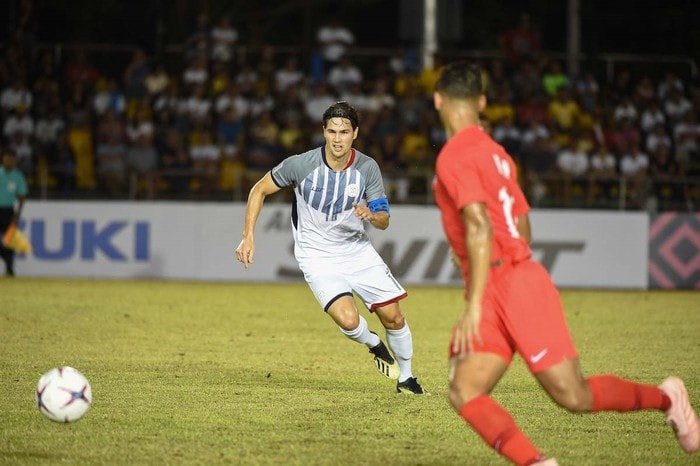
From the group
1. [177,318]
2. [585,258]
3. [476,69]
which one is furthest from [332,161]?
[585,258]

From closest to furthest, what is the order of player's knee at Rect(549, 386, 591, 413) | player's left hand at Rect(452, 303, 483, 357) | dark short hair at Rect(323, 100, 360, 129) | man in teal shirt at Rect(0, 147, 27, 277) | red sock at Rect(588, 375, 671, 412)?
Answer: 1. player's left hand at Rect(452, 303, 483, 357)
2. player's knee at Rect(549, 386, 591, 413)
3. red sock at Rect(588, 375, 671, 412)
4. dark short hair at Rect(323, 100, 360, 129)
5. man in teal shirt at Rect(0, 147, 27, 277)

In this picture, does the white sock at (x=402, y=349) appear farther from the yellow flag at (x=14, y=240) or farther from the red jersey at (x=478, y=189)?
the yellow flag at (x=14, y=240)

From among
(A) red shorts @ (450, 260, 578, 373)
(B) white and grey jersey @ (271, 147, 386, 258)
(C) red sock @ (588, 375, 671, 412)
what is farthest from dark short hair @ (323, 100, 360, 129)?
(C) red sock @ (588, 375, 671, 412)

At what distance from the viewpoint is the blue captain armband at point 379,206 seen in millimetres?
9094

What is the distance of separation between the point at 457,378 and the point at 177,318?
9387 mm

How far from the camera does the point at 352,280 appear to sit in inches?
371

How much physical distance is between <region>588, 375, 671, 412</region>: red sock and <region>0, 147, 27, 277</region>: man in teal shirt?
52.4ft

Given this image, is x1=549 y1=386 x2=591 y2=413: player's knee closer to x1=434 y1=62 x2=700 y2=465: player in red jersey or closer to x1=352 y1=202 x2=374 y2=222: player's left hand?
x1=434 y1=62 x2=700 y2=465: player in red jersey

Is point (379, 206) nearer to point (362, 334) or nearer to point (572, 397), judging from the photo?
point (362, 334)

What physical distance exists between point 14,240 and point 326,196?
39.7 ft

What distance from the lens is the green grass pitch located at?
6.90m

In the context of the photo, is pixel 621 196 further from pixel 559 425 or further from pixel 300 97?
pixel 559 425

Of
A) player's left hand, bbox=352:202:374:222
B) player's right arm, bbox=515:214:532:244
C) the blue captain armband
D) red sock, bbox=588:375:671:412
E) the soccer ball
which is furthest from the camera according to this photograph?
the blue captain armband

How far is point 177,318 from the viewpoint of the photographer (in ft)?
48.1
